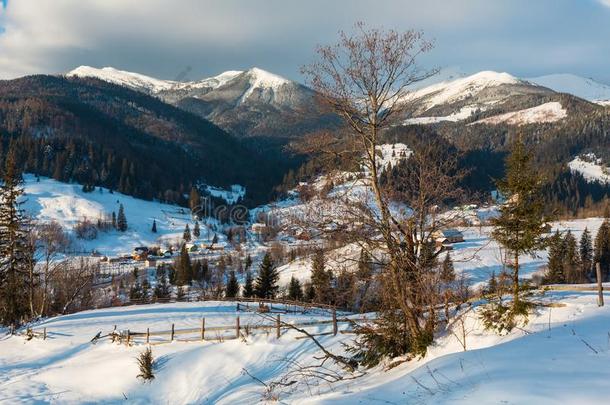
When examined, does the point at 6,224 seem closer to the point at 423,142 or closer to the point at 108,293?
the point at 423,142

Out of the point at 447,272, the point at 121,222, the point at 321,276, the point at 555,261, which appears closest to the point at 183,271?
the point at 555,261

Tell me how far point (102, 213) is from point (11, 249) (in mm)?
129117

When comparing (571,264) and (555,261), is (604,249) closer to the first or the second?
(571,264)

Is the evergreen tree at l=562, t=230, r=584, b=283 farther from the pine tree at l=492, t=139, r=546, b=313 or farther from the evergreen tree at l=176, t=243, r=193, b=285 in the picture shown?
the evergreen tree at l=176, t=243, r=193, b=285

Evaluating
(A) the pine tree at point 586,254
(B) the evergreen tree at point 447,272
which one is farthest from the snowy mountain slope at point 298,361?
(A) the pine tree at point 586,254

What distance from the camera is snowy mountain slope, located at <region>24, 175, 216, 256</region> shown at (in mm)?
139750

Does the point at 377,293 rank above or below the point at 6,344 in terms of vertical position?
above

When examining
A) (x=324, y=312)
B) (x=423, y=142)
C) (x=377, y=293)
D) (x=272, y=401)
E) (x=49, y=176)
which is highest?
(x=49, y=176)

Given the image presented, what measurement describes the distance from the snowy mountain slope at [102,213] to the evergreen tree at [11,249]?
10494cm

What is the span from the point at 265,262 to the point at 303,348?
120ft

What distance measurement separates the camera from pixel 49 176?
17388 centimetres

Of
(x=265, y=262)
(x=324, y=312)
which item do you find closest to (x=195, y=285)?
(x=265, y=262)

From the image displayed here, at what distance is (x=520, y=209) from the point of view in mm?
15820

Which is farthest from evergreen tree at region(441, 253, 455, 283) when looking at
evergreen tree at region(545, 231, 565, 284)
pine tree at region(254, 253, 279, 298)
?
pine tree at region(254, 253, 279, 298)
